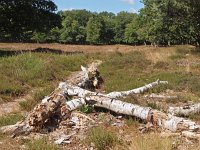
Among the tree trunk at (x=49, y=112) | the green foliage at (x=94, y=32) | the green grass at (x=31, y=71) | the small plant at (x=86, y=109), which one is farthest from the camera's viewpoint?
the green foliage at (x=94, y=32)

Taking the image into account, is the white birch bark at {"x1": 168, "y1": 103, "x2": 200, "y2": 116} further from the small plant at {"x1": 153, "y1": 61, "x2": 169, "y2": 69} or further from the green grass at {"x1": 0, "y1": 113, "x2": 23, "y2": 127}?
the small plant at {"x1": 153, "y1": 61, "x2": 169, "y2": 69}

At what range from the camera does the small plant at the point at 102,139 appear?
7945 mm

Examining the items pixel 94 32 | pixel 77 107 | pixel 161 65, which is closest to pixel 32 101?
pixel 77 107

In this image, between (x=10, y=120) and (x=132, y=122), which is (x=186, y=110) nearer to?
(x=132, y=122)

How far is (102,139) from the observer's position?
26.3ft

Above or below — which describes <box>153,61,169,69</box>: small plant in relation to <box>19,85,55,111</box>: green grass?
above

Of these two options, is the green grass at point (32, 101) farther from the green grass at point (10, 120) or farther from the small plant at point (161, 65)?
the small plant at point (161, 65)

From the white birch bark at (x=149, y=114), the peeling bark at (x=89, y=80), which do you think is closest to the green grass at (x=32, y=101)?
the peeling bark at (x=89, y=80)

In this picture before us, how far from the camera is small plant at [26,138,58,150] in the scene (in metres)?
7.84

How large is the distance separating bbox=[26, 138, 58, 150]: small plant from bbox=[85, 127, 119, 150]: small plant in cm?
78

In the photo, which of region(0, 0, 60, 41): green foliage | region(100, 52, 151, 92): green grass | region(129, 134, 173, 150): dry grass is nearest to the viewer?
region(129, 134, 173, 150): dry grass

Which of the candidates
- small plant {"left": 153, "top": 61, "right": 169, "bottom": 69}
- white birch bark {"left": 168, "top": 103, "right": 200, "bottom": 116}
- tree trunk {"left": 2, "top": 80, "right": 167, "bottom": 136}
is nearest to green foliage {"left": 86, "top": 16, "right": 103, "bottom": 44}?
small plant {"left": 153, "top": 61, "right": 169, "bottom": 69}

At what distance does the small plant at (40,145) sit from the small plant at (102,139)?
776 millimetres

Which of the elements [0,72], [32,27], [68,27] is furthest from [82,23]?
[0,72]
